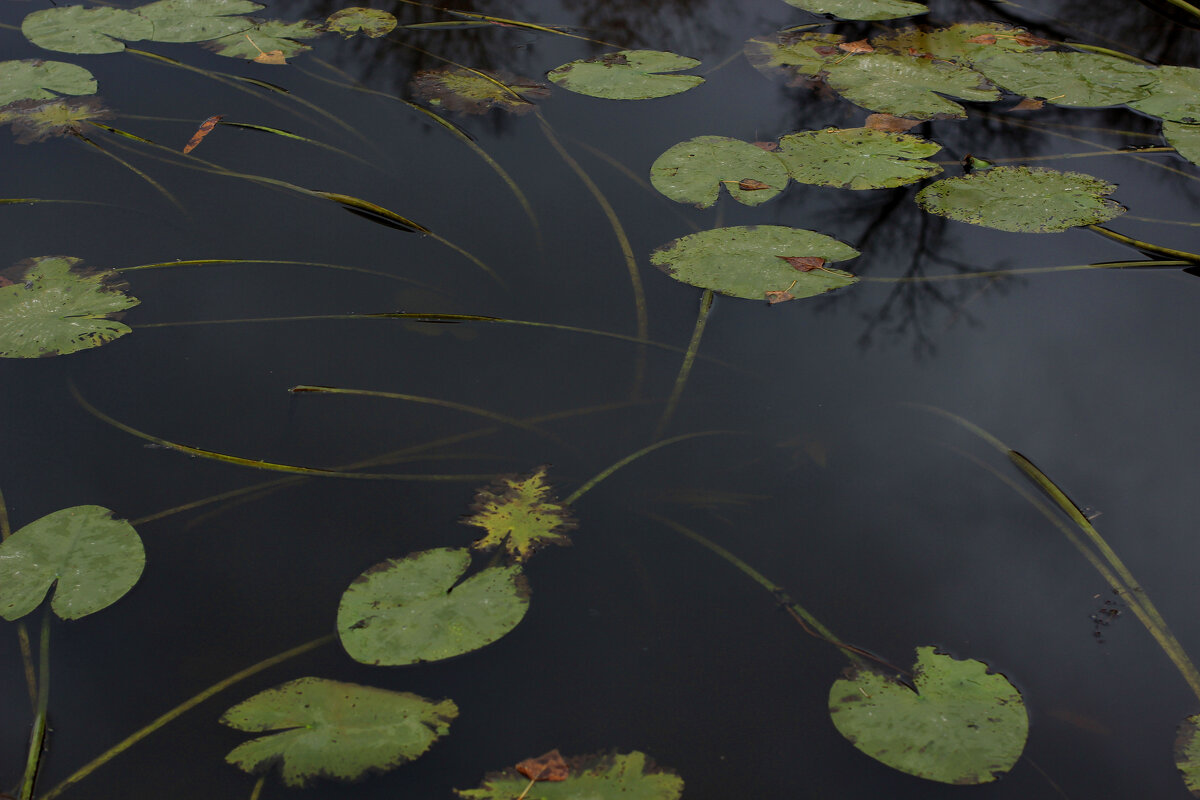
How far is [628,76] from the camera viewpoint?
127 inches

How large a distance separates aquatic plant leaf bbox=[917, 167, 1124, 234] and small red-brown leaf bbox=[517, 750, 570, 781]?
2.07 meters

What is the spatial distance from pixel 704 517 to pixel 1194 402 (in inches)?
54.1

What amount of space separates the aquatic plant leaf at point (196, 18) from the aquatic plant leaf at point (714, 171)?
2.12 metres

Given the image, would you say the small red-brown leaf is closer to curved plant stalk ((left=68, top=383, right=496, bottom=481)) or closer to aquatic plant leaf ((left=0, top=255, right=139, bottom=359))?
curved plant stalk ((left=68, top=383, right=496, bottom=481))

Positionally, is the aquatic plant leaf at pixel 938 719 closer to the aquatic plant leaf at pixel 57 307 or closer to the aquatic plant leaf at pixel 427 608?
the aquatic plant leaf at pixel 427 608

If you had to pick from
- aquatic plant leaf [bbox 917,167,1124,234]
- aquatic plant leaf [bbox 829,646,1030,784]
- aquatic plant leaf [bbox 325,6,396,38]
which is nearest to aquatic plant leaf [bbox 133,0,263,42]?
aquatic plant leaf [bbox 325,6,396,38]

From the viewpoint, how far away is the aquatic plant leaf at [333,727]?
4.81 ft

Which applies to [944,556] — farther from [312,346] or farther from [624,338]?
[312,346]

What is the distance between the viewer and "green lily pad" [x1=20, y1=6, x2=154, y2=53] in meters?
3.40

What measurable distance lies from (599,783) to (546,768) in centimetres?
10

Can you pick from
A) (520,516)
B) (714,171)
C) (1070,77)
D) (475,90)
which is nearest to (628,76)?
(475,90)

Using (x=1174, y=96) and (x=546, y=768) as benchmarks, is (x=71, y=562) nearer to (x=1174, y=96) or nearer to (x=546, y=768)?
(x=546, y=768)

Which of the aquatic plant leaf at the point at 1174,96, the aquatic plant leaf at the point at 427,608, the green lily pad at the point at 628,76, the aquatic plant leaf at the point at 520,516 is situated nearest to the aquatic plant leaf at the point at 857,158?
the green lily pad at the point at 628,76

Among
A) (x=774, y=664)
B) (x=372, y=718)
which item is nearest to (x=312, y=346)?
(x=372, y=718)
